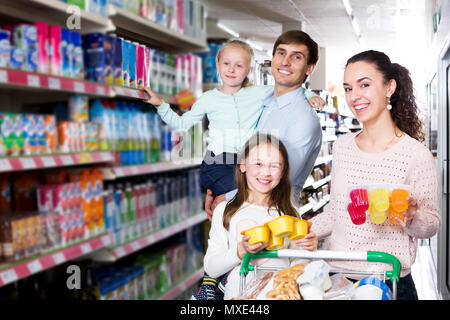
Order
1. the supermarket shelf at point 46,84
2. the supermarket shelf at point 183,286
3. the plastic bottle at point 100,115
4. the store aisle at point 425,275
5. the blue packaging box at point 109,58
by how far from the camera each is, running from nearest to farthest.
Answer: the supermarket shelf at point 46,84 → the blue packaging box at point 109,58 → the plastic bottle at point 100,115 → the supermarket shelf at point 183,286 → the store aisle at point 425,275

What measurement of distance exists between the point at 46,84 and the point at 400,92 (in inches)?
46.2

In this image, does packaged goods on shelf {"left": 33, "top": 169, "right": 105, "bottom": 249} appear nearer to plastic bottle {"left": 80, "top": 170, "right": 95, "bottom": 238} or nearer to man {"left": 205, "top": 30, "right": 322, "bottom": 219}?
plastic bottle {"left": 80, "top": 170, "right": 95, "bottom": 238}

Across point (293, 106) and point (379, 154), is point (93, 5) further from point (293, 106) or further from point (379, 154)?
point (379, 154)

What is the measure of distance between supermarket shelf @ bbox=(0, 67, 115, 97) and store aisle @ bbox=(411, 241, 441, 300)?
262 centimetres

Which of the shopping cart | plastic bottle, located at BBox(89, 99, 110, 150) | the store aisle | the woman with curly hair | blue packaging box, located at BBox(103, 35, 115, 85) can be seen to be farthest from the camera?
the store aisle

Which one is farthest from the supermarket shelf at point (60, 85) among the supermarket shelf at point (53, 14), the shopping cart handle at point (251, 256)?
the shopping cart handle at point (251, 256)

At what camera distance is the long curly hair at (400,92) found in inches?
58.1

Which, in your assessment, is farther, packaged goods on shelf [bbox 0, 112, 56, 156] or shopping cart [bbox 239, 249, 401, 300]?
packaged goods on shelf [bbox 0, 112, 56, 156]

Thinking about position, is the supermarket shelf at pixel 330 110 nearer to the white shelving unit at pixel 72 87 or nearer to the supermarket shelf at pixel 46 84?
the white shelving unit at pixel 72 87

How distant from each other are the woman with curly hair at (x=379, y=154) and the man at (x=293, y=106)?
250 mm

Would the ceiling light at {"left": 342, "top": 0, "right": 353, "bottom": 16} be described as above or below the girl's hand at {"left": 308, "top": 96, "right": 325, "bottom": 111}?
above

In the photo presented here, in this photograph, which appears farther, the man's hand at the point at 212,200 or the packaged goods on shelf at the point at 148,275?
the packaged goods on shelf at the point at 148,275

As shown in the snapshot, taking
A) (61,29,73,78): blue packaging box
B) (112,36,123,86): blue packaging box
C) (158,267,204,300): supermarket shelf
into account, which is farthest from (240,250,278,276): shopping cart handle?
(158,267,204,300): supermarket shelf

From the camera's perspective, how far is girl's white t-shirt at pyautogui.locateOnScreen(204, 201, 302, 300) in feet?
4.99
